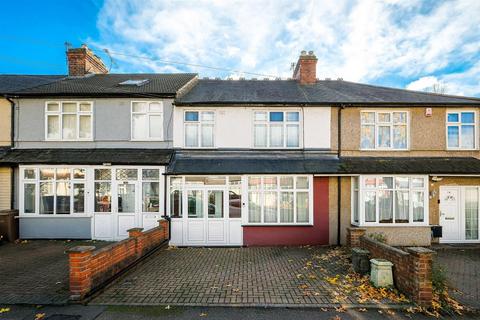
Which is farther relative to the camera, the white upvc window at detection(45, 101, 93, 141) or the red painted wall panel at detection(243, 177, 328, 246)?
the white upvc window at detection(45, 101, 93, 141)

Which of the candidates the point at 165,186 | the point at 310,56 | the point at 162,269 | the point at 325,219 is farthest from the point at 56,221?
the point at 310,56

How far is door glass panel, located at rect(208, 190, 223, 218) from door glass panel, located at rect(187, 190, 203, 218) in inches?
13.1

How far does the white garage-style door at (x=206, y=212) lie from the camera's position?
32.4 feet

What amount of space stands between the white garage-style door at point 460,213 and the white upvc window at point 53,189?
13720 mm

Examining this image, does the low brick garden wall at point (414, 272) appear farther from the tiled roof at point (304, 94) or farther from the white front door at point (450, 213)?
the tiled roof at point (304, 94)

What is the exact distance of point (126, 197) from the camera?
10.2m

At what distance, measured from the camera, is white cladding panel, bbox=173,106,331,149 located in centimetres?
1056

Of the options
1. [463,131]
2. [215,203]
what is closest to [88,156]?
[215,203]

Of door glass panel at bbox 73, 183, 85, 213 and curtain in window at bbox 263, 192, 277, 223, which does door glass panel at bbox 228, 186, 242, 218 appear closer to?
curtain in window at bbox 263, 192, 277, 223

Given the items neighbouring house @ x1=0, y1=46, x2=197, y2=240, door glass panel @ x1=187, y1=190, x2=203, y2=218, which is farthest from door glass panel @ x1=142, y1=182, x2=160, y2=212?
door glass panel @ x1=187, y1=190, x2=203, y2=218

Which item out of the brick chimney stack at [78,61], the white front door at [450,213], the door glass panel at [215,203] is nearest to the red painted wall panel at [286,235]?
the door glass panel at [215,203]

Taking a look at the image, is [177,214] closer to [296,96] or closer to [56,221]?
[56,221]

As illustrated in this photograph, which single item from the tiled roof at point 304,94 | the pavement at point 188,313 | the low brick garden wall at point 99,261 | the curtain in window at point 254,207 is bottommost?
the pavement at point 188,313

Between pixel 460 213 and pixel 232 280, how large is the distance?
9449 mm
